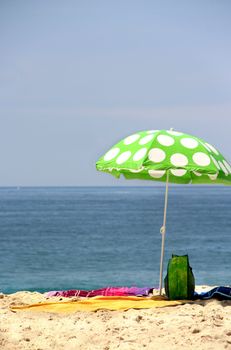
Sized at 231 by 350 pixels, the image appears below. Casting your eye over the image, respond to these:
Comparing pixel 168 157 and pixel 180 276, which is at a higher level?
pixel 168 157

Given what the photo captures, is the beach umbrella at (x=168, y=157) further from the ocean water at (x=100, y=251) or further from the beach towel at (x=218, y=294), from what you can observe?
the ocean water at (x=100, y=251)

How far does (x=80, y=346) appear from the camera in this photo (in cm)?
705

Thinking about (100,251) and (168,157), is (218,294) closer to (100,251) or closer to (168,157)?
(168,157)

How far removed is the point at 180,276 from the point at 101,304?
0.97 meters

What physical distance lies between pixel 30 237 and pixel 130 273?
19559 mm

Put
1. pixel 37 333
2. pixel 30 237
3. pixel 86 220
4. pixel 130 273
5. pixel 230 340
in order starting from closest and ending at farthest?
1. pixel 230 340
2. pixel 37 333
3. pixel 130 273
4. pixel 30 237
5. pixel 86 220

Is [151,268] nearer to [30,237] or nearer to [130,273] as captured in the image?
[130,273]

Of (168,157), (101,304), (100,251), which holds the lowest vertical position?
(100,251)

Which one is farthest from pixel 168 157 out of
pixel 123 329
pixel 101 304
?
pixel 123 329

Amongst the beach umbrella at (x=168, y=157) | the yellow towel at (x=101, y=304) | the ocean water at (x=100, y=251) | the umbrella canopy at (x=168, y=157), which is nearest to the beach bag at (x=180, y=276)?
the yellow towel at (x=101, y=304)

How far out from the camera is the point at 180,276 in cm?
872

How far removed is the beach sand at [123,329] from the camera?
22.9 feet

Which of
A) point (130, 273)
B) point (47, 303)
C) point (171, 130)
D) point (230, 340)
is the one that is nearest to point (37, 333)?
point (47, 303)

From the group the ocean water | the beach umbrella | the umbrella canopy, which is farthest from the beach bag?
the ocean water
